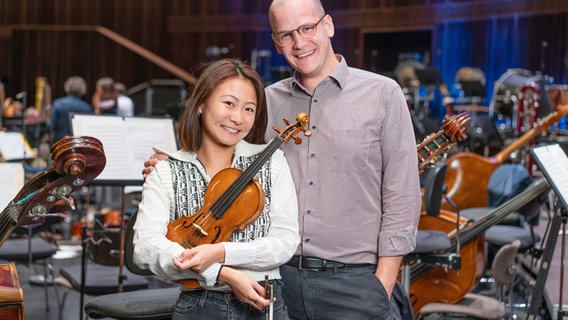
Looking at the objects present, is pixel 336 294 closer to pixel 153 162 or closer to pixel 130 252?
pixel 153 162

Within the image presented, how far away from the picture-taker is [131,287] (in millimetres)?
4414

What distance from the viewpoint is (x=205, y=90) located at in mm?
2385

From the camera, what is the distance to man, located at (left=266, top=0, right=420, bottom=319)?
257cm

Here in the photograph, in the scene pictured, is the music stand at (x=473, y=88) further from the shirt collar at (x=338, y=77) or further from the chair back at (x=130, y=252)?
the shirt collar at (x=338, y=77)

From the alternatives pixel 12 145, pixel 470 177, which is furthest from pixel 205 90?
pixel 12 145

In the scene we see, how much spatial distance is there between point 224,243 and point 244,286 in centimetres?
12

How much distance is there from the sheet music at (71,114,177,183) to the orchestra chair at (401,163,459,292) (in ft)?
4.30

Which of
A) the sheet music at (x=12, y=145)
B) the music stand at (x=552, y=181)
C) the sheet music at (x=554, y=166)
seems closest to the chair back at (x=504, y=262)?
the music stand at (x=552, y=181)

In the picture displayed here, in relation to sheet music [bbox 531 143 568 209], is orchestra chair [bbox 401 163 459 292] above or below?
below

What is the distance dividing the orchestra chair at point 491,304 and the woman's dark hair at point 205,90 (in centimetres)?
261

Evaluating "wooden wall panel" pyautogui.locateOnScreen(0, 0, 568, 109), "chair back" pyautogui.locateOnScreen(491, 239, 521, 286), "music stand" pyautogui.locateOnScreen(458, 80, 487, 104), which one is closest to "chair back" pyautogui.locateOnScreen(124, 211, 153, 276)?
"chair back" pyautogui.locateOnScreen(491, 239, 521, 286)

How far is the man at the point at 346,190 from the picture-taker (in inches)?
101

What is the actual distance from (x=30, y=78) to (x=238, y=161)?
53.2 ft

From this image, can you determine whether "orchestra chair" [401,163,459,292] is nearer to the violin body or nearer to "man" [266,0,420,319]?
"man" [266,0,420,319]
